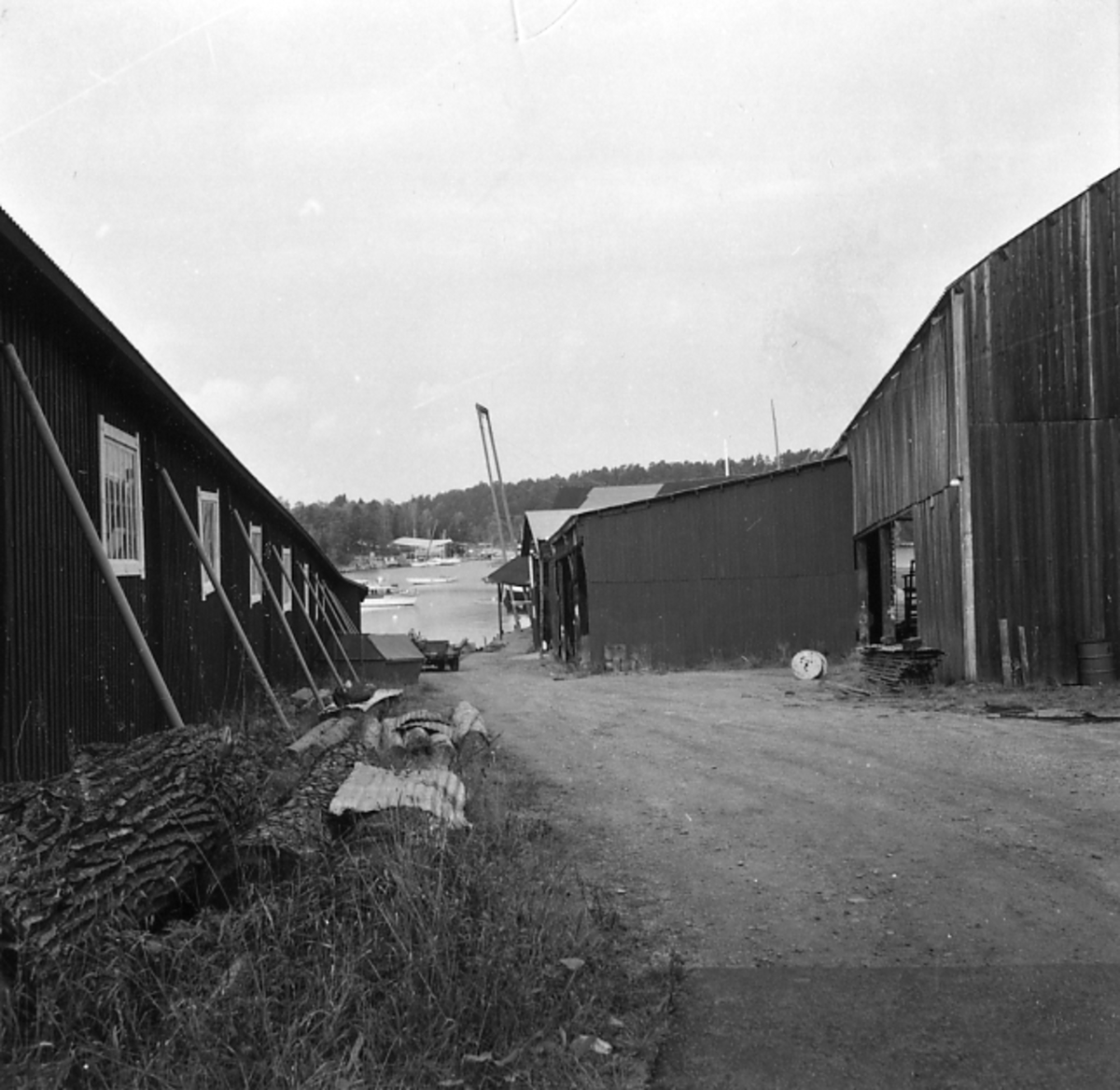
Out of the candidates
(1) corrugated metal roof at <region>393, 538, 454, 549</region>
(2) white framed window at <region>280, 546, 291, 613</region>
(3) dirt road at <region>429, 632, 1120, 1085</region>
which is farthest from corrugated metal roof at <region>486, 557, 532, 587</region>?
(1) corrugated metal roof at <region>393, 538, 454, 549</region>

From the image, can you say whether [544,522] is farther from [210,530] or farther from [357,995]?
[357,995]

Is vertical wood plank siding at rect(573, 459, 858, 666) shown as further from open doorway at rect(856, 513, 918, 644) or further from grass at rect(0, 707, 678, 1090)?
grass at rect(0, 707, 678, 1090)

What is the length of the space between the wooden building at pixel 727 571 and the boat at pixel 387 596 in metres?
37.7

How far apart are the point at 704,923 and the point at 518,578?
144 feet

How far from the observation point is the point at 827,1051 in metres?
4.01

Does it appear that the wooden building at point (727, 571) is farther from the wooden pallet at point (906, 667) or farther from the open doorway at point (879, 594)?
the wooden pallet at point (906, 667)

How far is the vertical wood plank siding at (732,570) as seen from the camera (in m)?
24.5

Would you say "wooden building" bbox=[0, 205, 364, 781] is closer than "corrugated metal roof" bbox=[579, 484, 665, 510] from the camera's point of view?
Yes

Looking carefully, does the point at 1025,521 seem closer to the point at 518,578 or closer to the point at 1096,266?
the point at 1096,266

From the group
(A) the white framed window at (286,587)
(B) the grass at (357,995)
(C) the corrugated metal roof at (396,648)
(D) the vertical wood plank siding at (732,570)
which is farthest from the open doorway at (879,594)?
(B) the grass at (357,995)

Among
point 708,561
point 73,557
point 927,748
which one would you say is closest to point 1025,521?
point 927,748

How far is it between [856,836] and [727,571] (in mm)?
17906

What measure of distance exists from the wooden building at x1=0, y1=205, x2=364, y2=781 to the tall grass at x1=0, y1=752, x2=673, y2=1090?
2.71 meters

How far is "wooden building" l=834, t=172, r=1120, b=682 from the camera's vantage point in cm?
1564
